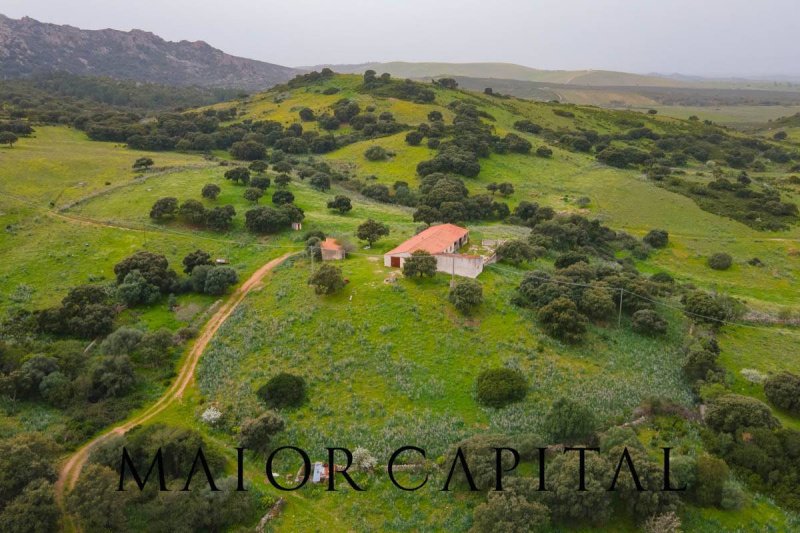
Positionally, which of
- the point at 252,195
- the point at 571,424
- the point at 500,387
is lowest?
the point at 571,424

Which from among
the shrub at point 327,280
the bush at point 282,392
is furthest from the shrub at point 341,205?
the bush at point 282,392

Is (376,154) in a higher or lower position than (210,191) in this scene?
higher

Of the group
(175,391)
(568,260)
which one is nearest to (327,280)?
(175,391)

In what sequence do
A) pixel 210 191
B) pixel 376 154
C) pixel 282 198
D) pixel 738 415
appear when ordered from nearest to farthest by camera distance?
1. pixel 738 415
2. pixel 210 191
3. pixel 282 198
4. pixel 376 154

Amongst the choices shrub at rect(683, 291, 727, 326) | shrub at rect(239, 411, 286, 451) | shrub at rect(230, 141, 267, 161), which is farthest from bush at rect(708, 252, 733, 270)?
shrub at rect(230, 141, 267, 161)

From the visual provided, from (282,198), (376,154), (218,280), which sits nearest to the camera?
(218,280)

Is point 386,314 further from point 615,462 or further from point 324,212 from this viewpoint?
point 324,212

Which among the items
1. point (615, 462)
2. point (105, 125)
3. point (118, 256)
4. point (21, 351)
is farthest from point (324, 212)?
point (105, 125)

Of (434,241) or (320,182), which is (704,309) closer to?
(434,241)
